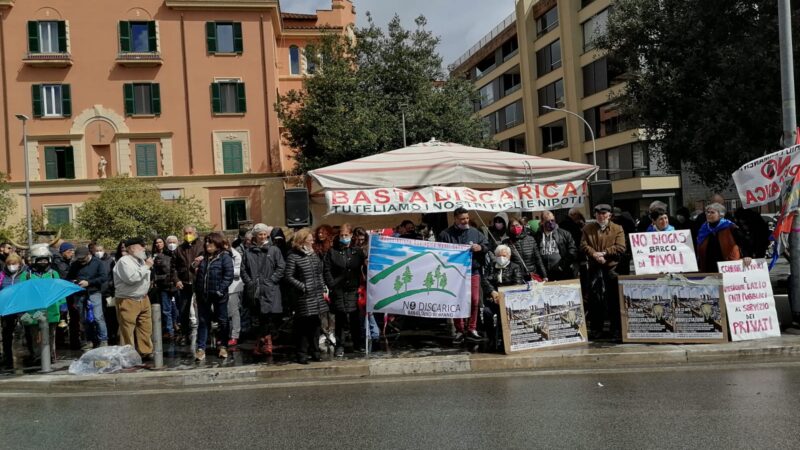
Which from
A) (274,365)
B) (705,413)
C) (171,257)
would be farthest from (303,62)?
(705,413)

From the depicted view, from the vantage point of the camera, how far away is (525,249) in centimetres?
884

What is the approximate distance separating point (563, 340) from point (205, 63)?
32.7 metres

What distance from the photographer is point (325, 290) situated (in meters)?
9.01

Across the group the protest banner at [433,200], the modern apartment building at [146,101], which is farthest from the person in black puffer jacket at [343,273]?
the modern apartment building at [146,101]

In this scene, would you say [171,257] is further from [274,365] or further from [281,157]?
[281,157]

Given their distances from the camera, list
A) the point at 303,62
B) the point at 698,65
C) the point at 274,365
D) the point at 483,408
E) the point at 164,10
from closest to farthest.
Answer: the point at 483,408
the point at 274,365
the point at 698,65
the point at 164,10
the point at 303,62

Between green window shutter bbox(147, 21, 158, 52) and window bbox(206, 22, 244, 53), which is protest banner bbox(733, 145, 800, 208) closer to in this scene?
window bbox(206, 22, 244, 53)

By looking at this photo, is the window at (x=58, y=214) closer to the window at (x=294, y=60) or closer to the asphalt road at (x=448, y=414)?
the window at (x=294, y=60)

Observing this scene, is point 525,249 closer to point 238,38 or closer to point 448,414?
point 448,414

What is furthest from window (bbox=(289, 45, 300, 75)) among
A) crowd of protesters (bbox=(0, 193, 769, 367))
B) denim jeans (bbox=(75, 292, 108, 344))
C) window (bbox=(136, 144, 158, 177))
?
denim jeans (bbox=(75, 292, 108, 344))

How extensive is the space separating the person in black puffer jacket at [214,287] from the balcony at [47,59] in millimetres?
31568

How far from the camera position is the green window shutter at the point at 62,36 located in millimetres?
34844

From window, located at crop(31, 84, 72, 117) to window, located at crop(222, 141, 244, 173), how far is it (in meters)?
8.53

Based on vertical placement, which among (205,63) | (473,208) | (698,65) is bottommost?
(473,208)
